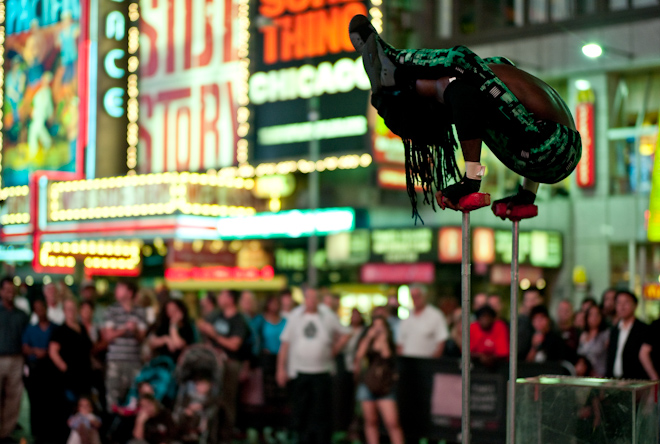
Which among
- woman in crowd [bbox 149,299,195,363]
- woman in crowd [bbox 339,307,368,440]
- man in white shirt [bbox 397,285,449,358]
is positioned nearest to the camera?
man in white shirt [bbox 397,285,449,358]

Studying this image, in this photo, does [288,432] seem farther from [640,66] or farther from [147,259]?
[147,259]

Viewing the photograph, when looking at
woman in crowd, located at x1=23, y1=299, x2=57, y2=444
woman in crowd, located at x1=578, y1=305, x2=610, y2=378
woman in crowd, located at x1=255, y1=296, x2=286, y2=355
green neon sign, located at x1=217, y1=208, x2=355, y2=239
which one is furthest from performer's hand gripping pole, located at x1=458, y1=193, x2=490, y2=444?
green neon sign, located at x1=217, y1=208, x2=355, y2=239

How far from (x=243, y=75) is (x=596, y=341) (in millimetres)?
18338

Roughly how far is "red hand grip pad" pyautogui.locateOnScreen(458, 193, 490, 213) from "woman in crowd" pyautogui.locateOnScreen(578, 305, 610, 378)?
268 inches

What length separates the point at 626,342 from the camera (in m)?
9.29

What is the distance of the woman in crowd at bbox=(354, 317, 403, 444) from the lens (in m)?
11.4

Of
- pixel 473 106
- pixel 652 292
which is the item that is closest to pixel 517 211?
pixel 473 106

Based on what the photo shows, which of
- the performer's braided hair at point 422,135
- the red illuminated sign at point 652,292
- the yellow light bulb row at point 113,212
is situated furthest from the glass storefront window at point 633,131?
the performer's braided hair at point 422,135

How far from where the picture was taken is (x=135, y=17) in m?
31.1

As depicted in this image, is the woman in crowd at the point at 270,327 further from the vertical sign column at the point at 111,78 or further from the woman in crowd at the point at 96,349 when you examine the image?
the vertical sign column at the point at 111,78

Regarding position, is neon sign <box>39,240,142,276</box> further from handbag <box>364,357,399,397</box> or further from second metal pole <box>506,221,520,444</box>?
second metal pole <box>506,221,520,444</box>

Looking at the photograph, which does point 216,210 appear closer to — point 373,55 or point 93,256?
point 93,256

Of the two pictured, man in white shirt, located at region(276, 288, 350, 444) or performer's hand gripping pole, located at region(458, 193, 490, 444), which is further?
man in white shirt, located at region(276, 288, 350, 444)

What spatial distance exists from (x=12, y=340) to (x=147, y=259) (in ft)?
79.7
